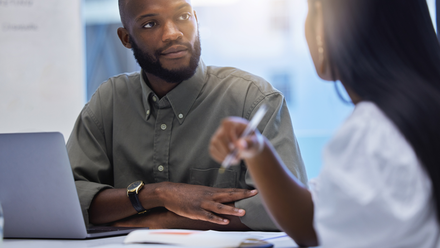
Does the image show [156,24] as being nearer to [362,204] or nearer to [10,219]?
[10,219]

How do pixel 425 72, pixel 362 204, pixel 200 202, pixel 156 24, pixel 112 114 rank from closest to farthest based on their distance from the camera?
pixel 362 204 < pixel 425 72 < pixel 200 202 < pixel 156 24 < pixel 112 114

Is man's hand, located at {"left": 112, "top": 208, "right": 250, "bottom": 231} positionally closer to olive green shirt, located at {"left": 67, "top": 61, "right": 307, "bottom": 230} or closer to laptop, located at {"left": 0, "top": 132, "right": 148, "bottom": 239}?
olive green shirt, located at {"left": 67, "top": 61, "right": 307, "bottom": 230}

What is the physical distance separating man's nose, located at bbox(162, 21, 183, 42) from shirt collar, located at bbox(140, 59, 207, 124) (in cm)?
17

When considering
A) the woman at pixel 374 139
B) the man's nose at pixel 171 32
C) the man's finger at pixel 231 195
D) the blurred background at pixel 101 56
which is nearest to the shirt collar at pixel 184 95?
the man's nose at pixel 171 32

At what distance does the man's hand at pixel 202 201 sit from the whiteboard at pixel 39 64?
5.15ft

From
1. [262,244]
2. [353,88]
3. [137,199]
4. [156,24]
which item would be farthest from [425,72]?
[156,24]

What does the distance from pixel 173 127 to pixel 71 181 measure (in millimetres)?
579

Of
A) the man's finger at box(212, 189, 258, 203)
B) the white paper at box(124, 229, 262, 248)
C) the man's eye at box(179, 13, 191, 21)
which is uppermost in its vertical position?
the man's eye at box(179, 13, 191, 21)

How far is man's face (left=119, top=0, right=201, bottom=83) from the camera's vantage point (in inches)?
55.2

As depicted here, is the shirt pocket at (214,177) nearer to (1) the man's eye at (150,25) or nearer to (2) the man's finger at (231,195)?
(2) the man's finger at (231,195)

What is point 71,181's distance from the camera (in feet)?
2.95

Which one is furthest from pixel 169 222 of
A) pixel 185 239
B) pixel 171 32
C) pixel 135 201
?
pixel 171 32

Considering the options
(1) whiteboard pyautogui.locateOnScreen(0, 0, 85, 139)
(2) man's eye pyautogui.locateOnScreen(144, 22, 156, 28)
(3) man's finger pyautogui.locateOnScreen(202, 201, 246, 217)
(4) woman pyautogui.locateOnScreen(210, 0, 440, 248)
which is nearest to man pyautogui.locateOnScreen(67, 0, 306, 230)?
(2) man's eye pyautogui.locateOnScreen(144, 22, 156, 28)

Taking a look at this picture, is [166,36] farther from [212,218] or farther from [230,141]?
[230,141]
